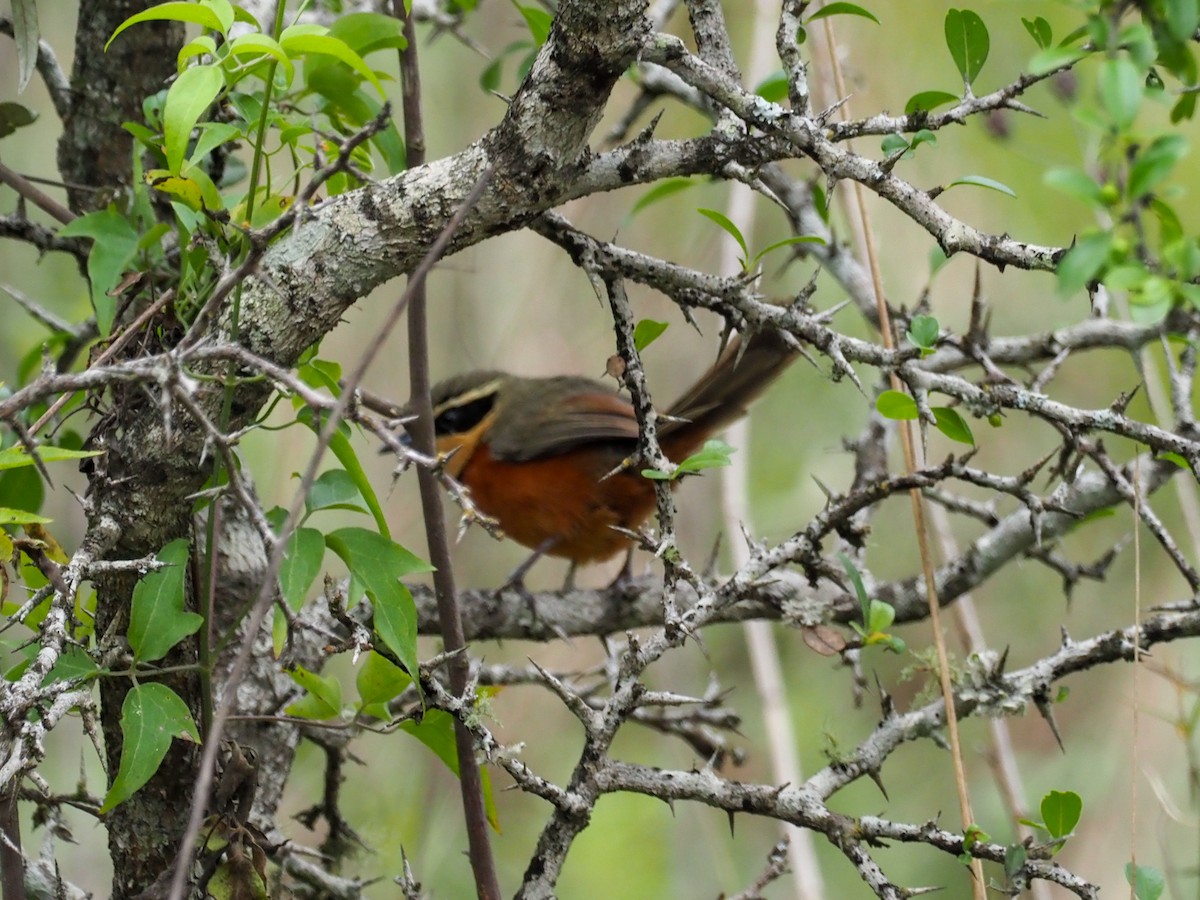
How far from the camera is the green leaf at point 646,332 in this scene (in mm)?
1979

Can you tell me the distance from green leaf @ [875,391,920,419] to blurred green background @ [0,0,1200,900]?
3.44 meters

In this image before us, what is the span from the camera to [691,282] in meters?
2.12

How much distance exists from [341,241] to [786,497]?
4310mm

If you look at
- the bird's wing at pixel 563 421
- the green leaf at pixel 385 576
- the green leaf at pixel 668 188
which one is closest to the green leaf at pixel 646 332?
the green leaf at pixel 668 188

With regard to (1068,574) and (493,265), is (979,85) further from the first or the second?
(1068,574)

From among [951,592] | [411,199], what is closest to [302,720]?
[411,199]

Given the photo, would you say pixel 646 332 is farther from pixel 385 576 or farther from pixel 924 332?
pixel 385 576

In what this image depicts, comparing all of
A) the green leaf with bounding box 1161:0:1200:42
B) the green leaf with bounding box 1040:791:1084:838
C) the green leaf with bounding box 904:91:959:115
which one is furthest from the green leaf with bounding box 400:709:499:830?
the green leaf with bounding box 1161:0:1200:42

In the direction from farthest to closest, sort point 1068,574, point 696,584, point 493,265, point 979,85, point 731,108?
1. point 493,265
2. point 979,85
3. point 1068,574
4. point 696,584
5. point 731,108

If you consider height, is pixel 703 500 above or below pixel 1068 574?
above

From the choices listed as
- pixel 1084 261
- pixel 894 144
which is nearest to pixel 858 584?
pixel 894 144

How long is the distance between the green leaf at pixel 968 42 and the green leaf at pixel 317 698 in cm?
136

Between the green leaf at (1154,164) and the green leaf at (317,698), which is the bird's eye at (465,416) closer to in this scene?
the green leaf at (317,698)

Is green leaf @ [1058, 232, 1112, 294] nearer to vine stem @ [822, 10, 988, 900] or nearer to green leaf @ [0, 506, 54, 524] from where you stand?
vine stem @ [822, 10, 988, 900]
